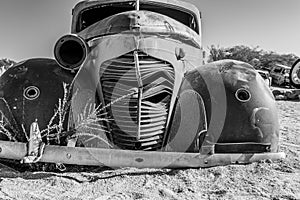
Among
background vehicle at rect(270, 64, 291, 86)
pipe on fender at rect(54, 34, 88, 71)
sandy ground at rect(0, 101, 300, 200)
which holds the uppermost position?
pipe on fender at rect(54, 34, 88, 71)

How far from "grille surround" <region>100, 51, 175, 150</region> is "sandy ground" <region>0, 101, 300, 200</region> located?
32 centimetres

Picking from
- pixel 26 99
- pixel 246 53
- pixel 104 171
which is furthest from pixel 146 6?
pixel 246 53

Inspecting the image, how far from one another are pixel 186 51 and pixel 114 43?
97cm

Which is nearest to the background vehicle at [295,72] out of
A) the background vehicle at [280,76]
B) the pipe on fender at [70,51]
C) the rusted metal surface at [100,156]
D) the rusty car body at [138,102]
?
the rusty car body at [138,102]

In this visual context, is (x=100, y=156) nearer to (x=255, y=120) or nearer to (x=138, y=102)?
(x=138, y=102)

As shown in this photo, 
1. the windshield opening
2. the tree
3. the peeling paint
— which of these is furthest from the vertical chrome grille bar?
the tree

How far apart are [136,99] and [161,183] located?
0.78 m

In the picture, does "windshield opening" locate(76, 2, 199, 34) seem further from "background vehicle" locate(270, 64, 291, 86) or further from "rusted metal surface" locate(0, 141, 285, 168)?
"background vehicle" locate(270, 64, 291, 86)

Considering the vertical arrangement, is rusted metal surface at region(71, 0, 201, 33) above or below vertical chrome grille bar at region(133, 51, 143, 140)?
above

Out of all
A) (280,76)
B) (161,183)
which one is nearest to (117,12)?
(161,183)

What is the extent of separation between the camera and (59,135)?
3.06 meters

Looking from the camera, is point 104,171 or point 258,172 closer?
point 258,172

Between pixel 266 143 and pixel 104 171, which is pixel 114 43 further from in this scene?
pixel 266 143

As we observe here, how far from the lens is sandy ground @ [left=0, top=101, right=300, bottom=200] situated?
8.16 feet
